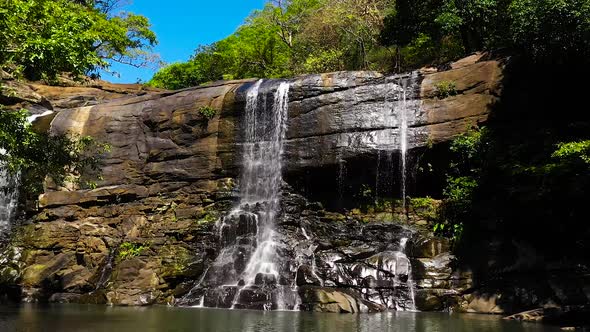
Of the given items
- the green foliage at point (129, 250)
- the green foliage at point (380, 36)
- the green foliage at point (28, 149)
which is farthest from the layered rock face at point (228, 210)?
the green foliage at point (28, 149)

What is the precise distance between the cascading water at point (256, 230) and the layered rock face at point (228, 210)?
0.79 ft

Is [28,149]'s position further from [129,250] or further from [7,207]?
[7,207]

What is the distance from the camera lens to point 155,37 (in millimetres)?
37188

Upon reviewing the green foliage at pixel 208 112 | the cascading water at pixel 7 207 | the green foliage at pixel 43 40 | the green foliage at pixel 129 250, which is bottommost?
the green foliage at pixel 129 250

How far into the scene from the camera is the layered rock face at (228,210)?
14648 mm

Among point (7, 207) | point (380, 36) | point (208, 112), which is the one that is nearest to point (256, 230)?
point (208, 112)

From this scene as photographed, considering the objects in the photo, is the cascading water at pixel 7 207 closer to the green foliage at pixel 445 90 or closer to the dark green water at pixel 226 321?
the dark green water at pixel 226 321

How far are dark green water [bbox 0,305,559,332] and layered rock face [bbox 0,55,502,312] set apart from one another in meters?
1.38

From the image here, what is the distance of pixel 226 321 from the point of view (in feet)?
35.8

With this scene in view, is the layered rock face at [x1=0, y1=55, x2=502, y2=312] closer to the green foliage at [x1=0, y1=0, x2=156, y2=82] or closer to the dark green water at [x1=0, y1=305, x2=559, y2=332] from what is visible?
the dark green water at [x1=0, y1=305, x2=559, y2=332]

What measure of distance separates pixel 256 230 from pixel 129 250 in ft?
13.7

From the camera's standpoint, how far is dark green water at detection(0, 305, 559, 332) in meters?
9.85

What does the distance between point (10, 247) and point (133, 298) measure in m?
6.01

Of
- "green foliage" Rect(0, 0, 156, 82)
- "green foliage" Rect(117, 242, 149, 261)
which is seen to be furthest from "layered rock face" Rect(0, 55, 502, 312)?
"green foliage" Rect(0, 0, 156, 82)
